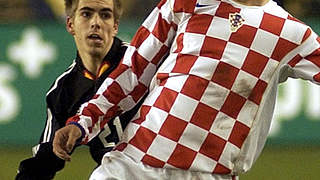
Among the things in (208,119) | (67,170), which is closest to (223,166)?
Result: (208,119)

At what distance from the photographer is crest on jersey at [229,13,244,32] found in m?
2.65

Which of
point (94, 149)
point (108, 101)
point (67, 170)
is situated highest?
point (108, 101)

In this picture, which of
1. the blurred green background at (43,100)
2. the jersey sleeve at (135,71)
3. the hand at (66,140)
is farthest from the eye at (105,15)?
the blurred green background at (43,100)

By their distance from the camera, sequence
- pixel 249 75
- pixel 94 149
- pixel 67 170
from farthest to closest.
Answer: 1. pixel 67 170
2. pixel 94 149
3. pixel 249 75

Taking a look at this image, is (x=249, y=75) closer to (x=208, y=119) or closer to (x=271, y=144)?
(x=208, y=119)

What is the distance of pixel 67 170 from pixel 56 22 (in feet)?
2.33

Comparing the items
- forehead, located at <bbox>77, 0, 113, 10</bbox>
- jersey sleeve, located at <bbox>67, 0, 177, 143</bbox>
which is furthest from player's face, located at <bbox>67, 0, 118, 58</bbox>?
jersey sleeve, located at <bbox>67, 0, 177, 143</bbox>

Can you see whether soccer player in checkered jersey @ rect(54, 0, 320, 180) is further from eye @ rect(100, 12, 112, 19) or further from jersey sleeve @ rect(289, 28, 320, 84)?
eye @ rect(100, 12, 112, 19)

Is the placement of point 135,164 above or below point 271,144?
above

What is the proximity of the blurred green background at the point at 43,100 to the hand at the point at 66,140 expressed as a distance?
2452 millimetres

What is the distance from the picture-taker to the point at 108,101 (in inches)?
107

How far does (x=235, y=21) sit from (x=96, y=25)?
987mm

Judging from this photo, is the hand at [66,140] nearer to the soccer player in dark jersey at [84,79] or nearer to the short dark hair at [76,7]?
the soccer player in dark jersey at [84,79]

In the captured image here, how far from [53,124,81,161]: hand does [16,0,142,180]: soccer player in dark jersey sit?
0.54m
